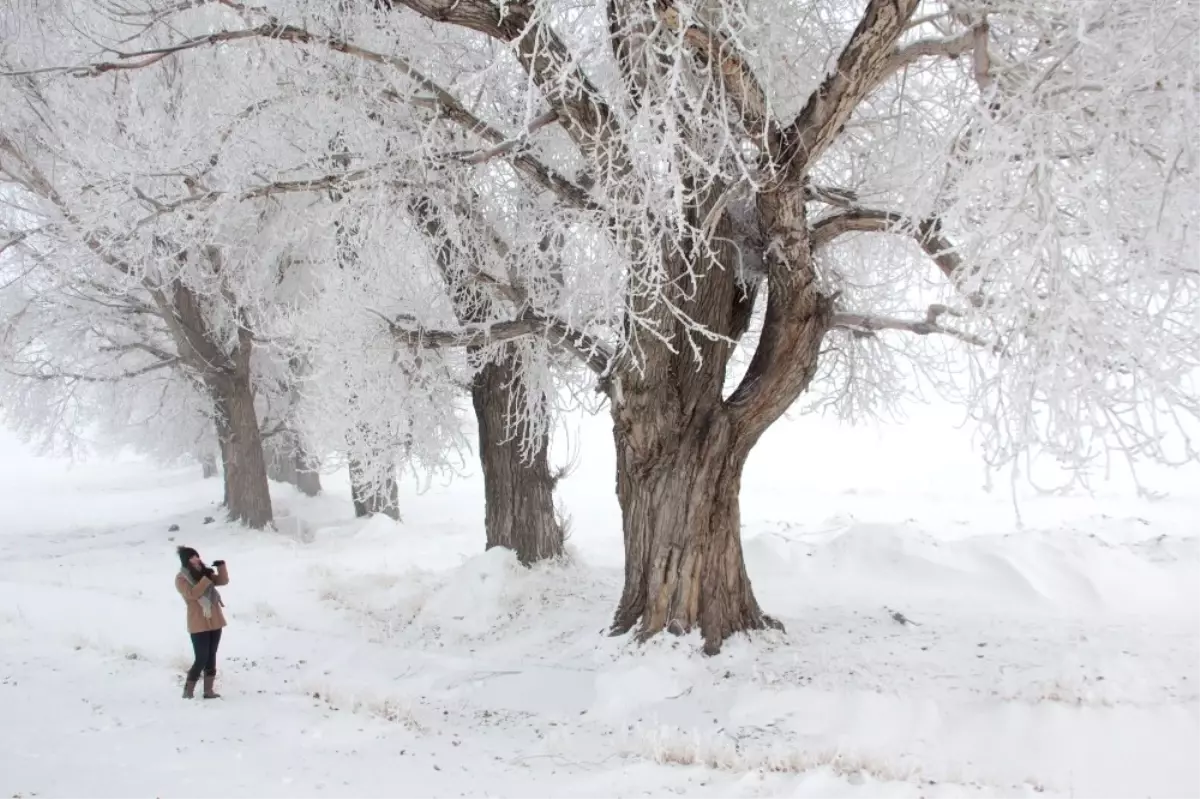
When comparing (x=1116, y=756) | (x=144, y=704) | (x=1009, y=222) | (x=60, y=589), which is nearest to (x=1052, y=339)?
(x=1009, y=222)

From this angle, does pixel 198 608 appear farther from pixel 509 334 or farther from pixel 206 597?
pixel 509 334

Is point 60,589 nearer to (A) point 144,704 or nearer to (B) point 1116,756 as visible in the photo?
(A) point 144,704

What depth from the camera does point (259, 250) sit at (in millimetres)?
14891

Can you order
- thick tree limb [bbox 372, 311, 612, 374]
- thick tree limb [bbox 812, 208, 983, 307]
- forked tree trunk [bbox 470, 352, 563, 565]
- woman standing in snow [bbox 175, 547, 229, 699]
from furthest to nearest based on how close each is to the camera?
forked tree trunk [bbox 470, 352, 563, 565], thick tree limb [bbox 372, 311, 612, 374], woman standing in snow [bbox 175, 547, 229, 699], thick tree limb [bbox 812, 208, 983, 307]

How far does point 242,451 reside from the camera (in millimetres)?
16047

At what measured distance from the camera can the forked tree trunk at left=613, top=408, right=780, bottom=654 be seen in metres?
6.82

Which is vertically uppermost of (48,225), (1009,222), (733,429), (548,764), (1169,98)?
(48,225)

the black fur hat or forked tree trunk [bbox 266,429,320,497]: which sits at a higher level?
forked tree trunk [bbox 266,429,320,497]

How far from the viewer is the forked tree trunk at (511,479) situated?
9.93 m

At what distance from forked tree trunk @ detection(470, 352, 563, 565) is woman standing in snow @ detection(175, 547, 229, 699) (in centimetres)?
374

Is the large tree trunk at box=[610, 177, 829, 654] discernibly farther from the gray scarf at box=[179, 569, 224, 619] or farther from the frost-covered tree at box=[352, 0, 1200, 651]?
the gray scarf at box=[179, 569, 224, 619]

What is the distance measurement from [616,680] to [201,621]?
3.27 metres

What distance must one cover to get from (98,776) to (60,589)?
25.1ft

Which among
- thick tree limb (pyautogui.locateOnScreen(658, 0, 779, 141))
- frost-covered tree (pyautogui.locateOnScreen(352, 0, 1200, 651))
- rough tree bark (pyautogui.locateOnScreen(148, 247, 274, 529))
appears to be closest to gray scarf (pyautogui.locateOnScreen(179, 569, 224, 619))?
frost-covered tree (pyautogui.locateOnScreen(352, 0, 1200, 651))
